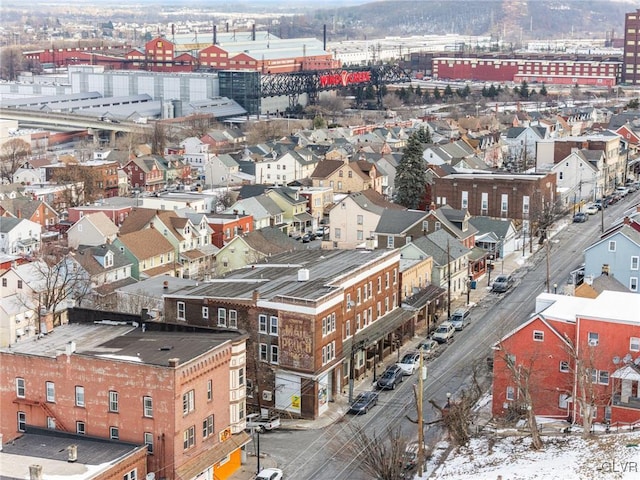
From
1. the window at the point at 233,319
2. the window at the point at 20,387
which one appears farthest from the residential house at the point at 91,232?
the window at the point at 20,387

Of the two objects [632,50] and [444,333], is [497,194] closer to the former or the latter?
[444,333]

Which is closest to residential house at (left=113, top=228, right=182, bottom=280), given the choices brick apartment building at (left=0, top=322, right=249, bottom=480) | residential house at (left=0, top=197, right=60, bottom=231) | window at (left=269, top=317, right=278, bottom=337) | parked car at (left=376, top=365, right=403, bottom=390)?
residential house at (left=0, top=197, right=60, bottom=231)

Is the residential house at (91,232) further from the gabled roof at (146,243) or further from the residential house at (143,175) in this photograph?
the residential house at (143,175)

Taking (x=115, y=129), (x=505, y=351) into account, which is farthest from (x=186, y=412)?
(x=115, y=129)

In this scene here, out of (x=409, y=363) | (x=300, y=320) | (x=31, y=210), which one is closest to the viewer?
(x=300, y=320)

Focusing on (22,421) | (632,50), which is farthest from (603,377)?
(632,50)

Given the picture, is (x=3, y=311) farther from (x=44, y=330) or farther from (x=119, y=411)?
(x=119, y=411)

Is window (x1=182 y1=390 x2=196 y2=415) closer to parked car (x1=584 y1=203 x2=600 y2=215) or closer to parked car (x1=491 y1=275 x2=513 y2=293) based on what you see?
parked car (x1=491 y1=275 x2=513 y2=293)
